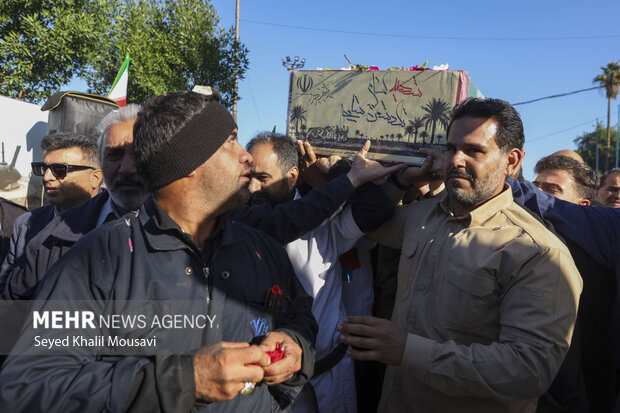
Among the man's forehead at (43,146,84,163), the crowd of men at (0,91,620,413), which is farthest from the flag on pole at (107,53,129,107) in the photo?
the crowd of men at (0,91,620,413)

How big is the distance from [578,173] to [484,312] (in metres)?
2.55

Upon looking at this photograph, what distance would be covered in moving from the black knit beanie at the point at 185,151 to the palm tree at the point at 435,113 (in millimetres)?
1431

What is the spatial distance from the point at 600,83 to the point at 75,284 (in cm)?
4965

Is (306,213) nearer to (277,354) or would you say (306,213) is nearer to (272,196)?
(272,196)

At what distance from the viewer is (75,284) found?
1425mm

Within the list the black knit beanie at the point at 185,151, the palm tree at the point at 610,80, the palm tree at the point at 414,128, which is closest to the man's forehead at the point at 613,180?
the palm tree at the point at 414,128

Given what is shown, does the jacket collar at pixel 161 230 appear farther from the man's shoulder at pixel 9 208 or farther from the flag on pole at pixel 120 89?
the flag on pole at pixel 120 89

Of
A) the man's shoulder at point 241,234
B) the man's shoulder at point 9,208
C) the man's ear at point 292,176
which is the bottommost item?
the man's shoulder at point 9,208

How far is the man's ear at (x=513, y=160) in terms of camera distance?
2.39 m

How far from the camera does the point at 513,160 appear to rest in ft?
7.89

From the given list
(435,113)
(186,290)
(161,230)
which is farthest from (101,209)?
(435,113)

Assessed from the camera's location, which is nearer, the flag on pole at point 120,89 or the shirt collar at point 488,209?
the shirt collar at point 488,209

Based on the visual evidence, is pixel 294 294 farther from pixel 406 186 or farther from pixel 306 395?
pixel 406 186

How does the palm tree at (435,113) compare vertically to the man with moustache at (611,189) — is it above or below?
above
